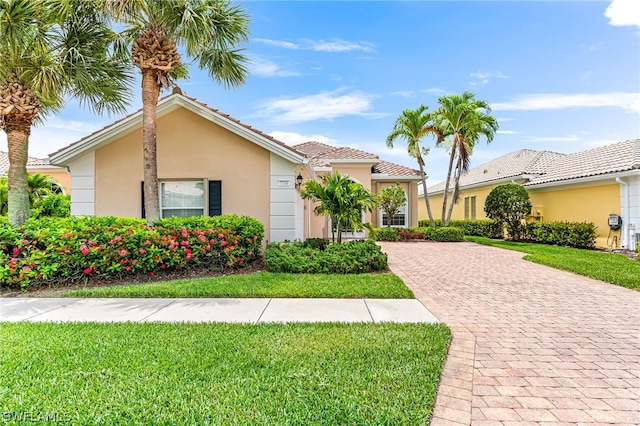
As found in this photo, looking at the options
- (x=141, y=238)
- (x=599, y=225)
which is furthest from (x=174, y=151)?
(x=599, y=225)

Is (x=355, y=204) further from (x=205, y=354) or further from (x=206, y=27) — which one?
(x=205, y=354)

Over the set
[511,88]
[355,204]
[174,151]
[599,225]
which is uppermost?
[511,88]

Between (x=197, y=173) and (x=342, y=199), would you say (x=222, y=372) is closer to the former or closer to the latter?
(x=342, y=199)

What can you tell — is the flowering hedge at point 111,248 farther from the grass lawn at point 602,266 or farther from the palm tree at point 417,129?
the palm tree at point 417,129

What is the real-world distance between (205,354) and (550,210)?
67.5 ft

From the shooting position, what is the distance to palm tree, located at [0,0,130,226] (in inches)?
303

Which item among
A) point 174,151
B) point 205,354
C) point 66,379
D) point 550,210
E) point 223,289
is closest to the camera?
point 66,379

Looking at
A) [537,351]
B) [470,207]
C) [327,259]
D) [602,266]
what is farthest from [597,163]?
[537,351]

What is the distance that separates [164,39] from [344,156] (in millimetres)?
12594

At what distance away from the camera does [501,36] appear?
443 inches

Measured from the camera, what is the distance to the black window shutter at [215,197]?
11008 mm

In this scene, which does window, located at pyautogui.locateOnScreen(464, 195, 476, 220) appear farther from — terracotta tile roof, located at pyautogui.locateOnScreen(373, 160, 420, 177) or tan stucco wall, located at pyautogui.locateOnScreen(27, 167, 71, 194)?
tan stucco wall, located at pyautogui.locateOnScreen(27, 167, 71, 194)

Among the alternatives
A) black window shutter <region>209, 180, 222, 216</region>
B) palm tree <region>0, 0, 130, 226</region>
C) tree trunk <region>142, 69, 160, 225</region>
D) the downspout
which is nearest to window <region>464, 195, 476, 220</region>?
the downspout

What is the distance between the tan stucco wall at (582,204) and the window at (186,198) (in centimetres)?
1702
